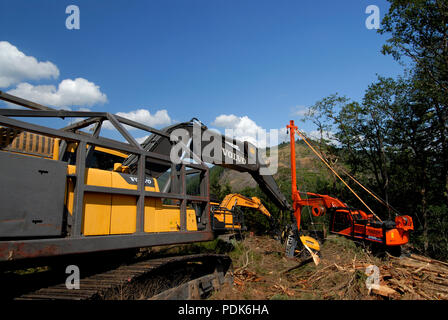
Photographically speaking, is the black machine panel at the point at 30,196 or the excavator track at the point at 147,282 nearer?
the black machine panel at the point at 30,196

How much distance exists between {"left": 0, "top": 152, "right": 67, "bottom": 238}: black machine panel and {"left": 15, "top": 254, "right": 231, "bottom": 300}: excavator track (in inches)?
30.2

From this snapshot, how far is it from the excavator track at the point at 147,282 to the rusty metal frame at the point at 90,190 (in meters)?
0.37

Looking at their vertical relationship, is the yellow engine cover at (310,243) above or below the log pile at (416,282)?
above

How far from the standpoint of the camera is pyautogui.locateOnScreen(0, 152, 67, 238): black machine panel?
3.05 metres

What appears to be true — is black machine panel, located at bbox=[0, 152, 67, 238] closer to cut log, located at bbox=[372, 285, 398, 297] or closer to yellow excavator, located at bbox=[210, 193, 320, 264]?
yellow excavator, located at bbox=[210, 193, 320, 264]

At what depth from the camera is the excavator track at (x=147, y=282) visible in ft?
11.6

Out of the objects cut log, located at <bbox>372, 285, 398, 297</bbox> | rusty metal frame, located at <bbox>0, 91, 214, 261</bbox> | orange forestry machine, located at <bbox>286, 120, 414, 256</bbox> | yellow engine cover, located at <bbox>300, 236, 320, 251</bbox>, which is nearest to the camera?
rusty metal frame, located at <bbox>0, 91, 214, 261</bbox>

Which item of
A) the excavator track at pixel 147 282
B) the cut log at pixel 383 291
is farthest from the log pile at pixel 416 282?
the excavator track at pixel 147 282

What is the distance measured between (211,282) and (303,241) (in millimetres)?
3622

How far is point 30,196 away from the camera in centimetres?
325

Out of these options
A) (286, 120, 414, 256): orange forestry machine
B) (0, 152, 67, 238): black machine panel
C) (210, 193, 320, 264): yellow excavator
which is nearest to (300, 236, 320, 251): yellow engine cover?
(210, 193, 320, 264): yellow excavator

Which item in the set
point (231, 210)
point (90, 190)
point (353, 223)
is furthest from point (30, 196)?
point (353, 223)

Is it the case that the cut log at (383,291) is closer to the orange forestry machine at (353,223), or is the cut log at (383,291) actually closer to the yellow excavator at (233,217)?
the yellow excavator at (233,217)

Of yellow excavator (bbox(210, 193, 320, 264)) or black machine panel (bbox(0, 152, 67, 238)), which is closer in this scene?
black machine panel (bbox(0, 152, 67, 238))
